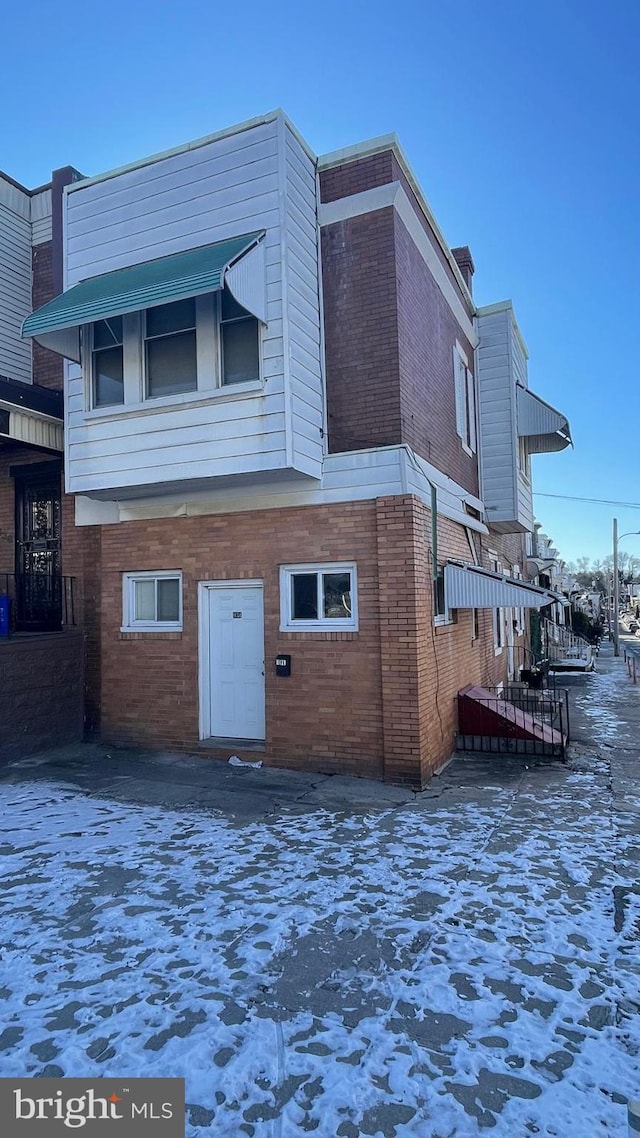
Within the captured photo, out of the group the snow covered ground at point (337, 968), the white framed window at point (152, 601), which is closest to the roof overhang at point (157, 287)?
the white framed window at point (152, 601)

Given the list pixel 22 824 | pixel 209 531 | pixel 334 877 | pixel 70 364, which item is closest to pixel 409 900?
pixel 334 877

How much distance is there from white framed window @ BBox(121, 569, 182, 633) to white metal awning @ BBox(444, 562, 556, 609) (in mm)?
3770

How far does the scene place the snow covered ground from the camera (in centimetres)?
287

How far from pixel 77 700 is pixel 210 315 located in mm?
5699

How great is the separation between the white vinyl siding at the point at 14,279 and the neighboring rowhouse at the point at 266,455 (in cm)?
289

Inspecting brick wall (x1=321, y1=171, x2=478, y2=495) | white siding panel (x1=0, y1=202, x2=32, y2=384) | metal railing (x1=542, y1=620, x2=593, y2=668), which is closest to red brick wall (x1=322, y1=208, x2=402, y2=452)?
brick wall (x1=321, y1=171, x2=478, y2=495)

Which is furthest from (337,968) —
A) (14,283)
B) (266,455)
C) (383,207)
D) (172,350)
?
(14,283)

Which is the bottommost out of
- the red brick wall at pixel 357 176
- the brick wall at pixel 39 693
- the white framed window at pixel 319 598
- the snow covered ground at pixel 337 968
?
the snow covered ground at pixel 337 968

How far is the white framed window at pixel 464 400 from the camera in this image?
11586 millimetres

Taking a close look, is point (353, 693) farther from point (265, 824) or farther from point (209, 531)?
point (209, 531)

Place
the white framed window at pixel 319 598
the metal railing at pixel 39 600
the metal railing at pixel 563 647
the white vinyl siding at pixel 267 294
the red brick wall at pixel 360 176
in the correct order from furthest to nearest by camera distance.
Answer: the metal railing at pixel 563 647
the metal railing at pixel 39 600
the red brick wall at pixel 360 176
the white framed window at pixel 319 598
the white vinyl siding at pixel 267 294

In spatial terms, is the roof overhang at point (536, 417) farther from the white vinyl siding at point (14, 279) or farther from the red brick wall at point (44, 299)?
the white vinyl siding at point (14, 279)

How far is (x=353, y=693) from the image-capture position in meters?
7.81

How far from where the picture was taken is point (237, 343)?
793cm
